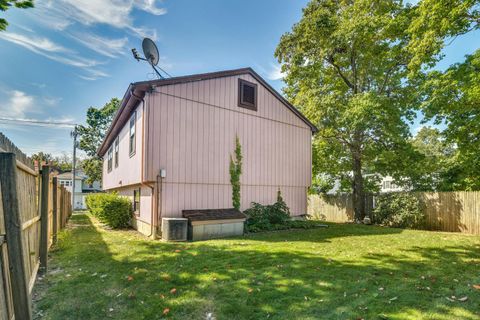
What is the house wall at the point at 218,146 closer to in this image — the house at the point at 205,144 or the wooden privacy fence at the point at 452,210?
the house at the point at 205,144

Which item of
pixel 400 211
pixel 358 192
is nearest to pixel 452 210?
pixel 400 211

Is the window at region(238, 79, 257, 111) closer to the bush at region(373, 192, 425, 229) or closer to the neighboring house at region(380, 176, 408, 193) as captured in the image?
the bush at region(373, 192, 425, 229)

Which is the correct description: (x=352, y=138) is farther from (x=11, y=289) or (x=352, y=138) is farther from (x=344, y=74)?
(x=11, y=289)

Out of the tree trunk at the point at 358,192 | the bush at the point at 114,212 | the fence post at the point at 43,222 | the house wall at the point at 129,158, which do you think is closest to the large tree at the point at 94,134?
the house wall at the point at 129,158

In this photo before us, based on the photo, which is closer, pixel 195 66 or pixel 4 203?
pixel 4 203

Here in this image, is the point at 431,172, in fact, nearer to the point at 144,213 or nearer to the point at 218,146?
the point at 218,146

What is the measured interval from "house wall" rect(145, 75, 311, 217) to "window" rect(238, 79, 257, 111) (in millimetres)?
194

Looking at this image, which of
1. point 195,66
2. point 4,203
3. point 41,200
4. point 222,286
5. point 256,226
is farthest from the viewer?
point 195,66

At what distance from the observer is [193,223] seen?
8.36 m

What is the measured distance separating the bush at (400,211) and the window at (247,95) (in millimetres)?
8088

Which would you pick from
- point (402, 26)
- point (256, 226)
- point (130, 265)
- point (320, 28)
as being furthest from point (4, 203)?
point (320, 28)

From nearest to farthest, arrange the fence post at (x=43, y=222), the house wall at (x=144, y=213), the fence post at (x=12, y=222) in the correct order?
the fence post at (x=12, y=222) < the fence post at (x=43, y=222) < the house wall at (x=144, y=213)

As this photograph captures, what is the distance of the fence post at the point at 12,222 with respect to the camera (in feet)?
8.24

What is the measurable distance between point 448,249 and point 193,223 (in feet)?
23.1
